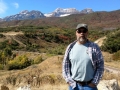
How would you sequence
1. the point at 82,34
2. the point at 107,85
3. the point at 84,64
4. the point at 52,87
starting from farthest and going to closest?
the point at 52,87 < the point at 107,85 < the point at 82,34 < the point at 84,64

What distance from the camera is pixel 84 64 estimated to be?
3.92 metres

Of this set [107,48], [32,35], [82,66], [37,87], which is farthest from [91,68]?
[32,35]

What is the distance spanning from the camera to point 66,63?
164 inches

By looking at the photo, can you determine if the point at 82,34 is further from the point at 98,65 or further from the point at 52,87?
the point at 52,87

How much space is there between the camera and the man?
Result: 12.9ft

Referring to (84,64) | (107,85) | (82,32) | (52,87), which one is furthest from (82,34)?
(52,87)

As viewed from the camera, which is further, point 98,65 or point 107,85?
point 107,85

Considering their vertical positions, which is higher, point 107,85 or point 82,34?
point 82,34

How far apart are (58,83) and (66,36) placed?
7575 centimetres

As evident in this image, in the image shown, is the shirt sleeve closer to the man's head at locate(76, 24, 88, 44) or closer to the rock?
the man's head at locate(76, 24, 88, 44)

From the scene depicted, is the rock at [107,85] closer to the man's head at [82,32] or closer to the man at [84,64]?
the man at [84,64]

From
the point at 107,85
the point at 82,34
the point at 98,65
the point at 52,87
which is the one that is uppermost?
the point at 82,34

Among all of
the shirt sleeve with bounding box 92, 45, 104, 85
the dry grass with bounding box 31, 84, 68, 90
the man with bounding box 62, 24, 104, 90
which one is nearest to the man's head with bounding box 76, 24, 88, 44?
the man with bounding box 62, 24, 104, 90

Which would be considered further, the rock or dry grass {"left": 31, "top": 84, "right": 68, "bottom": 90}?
dry grass {"left": 31, "top": 84, "right": 68, "bottom": 90}
